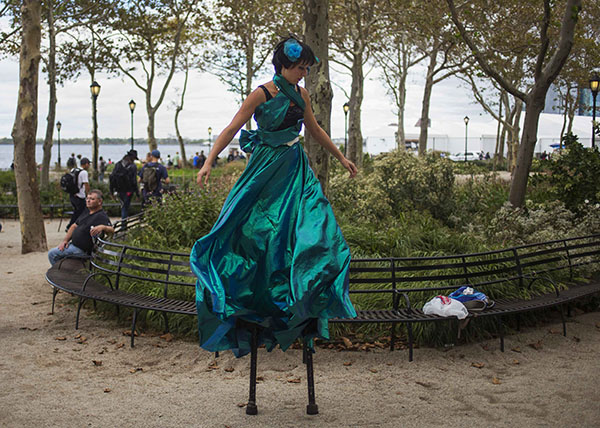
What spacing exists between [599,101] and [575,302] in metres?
53.7

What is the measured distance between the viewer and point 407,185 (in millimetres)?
11242

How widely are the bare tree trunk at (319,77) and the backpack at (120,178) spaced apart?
6.42 meters

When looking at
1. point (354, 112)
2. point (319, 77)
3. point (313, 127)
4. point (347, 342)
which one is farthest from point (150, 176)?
point (354, 112)

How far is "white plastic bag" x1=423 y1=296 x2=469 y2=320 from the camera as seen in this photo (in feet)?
18.7

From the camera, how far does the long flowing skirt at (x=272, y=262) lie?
3.87m

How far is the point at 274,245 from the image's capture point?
4031 mm

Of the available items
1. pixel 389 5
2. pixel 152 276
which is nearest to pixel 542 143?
pixel 389 5

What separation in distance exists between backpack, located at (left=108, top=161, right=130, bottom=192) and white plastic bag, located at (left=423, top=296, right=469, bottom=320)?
9.75 metres

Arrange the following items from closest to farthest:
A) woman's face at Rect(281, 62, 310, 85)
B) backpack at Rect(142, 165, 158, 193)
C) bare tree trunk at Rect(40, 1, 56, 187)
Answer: woman's face at Rect(281, 62, 310, 85) < backpack at Rect(142, 165, 158, 193) < bare tree trunk at Rect(40, 1, 56, 187)

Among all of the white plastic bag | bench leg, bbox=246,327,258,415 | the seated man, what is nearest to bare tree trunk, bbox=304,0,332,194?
the seated man

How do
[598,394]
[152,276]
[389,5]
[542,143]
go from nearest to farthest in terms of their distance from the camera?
[598,394], [152,276], [389,5], [542,143]

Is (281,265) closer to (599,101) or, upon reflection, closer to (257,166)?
(257,166)

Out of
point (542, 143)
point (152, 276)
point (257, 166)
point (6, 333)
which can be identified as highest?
point (542, 143)

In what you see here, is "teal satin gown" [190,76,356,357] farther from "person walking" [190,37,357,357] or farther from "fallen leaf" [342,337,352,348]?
"fallen leaf" [342,337,352,348]
